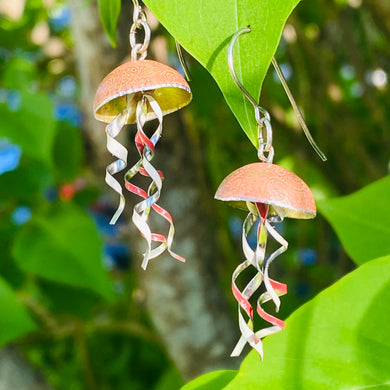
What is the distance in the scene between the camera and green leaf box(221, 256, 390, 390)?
0.74 ft

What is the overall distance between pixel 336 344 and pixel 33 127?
45 cm

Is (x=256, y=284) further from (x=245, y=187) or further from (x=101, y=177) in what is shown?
(x=101, y=177)

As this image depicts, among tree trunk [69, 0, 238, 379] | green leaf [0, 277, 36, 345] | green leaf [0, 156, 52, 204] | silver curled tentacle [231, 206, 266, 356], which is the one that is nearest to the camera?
silver curled tentacle [231, 206, 266, 356]

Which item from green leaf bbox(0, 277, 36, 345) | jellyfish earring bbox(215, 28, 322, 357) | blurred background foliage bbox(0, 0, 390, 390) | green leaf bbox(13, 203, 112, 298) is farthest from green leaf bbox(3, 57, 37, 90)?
jellyfish earring bbox(215, 28, 322, 357)

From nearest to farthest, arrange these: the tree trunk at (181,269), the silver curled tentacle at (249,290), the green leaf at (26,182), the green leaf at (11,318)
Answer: the silver curled tentacle at (249,290) < the green leaf at (11,318) < the tree trunk at (181,269) < the green leaf at (26,182)

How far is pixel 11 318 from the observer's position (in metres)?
0.46

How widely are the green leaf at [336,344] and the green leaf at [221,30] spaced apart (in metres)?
0.07

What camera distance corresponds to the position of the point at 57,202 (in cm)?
69

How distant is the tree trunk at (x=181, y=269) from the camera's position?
58cm

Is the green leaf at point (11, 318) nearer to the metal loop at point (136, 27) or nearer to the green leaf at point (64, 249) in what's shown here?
the green leaf at point (64, 249)

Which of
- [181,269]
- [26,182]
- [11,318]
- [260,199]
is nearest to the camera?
[260,199]

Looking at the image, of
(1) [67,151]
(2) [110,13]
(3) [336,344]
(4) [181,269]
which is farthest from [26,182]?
Result: (3) [336,344]

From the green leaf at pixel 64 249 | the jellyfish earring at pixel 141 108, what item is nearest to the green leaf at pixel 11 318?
the green leaf at pixel 64 249

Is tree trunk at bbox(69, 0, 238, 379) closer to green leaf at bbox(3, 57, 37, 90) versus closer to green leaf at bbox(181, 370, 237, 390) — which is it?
green leaf at bbox(3, 57, 37, 90)
